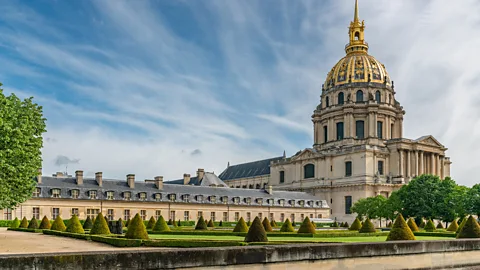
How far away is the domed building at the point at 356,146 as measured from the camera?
7812cm

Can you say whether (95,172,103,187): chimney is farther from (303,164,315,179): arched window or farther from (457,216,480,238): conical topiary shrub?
(457,216,480,238): conical topiary shrub

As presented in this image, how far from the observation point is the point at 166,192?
59875 mm

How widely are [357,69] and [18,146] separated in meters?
69.5

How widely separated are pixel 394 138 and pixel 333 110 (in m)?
10.6

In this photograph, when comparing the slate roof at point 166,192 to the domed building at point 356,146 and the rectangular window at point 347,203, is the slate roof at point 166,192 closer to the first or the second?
the rectangular window at point 347,203

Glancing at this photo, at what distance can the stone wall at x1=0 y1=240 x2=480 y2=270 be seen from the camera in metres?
8.57

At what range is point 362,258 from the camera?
1222 centimetres

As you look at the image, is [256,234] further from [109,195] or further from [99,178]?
[99,178]

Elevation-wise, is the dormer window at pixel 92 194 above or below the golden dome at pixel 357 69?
below

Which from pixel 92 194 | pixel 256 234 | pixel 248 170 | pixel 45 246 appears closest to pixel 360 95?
pixel 248 170

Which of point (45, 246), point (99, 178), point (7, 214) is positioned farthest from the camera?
point (99, 178)

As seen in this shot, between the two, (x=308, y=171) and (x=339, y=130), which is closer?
(x=308, y=171)

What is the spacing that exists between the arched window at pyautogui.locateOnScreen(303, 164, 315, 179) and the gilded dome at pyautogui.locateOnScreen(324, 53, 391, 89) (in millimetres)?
14075

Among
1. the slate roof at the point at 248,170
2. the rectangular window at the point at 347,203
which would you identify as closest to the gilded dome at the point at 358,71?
the rectangular window at the point at 347,203
